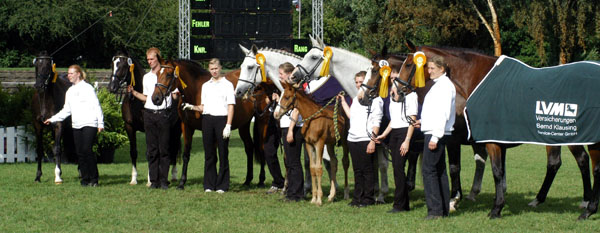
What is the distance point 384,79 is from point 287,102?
1372mm

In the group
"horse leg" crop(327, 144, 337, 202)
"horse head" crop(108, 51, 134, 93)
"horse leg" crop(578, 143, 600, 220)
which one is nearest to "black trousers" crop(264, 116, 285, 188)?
"horse leg" crop(327, 144, 337, 202)

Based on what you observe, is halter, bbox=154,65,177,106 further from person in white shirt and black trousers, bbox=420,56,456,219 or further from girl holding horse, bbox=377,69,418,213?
person in white shirt and black trousers, bbox=420,56,456,219

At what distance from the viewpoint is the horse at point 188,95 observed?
11984mm

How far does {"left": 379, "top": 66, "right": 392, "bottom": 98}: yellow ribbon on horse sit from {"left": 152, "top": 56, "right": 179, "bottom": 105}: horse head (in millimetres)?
3648

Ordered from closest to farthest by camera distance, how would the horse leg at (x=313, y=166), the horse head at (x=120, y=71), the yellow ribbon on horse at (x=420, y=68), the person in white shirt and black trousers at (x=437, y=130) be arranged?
the person in white shirt and black trousers at (x=437, y=130)
the yellow ribbon on horse at (x=420, y=68)
the horse leg at (x=313, y=166)
the horse head at (x=120, y=71)

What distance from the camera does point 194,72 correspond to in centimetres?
1284

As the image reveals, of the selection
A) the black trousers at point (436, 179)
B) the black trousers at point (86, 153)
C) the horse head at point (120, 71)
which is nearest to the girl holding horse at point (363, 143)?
the black trousers at point (436, 179)

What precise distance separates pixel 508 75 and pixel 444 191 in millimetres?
1563

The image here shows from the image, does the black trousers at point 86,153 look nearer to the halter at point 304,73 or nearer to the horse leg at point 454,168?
the halter at point 304,73

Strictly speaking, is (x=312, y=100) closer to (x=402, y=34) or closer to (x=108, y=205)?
(x=108, y=205)

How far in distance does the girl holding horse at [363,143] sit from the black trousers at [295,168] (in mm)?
868

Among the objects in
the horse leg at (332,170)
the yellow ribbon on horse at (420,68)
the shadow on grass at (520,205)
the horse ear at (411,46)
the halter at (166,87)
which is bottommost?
the shadow on grass at (520,205)

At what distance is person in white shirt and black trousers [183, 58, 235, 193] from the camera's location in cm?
1188

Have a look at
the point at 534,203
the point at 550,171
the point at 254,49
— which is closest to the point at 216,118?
the point at 254,49
